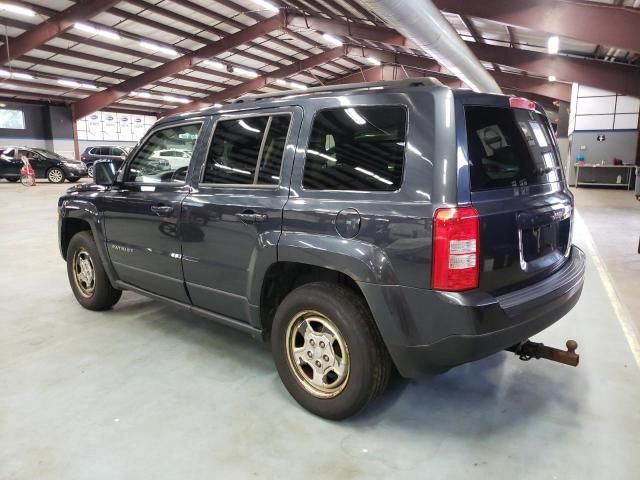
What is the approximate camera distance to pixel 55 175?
18.6 metres

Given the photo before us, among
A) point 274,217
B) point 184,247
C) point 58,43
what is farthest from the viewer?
point 58,43

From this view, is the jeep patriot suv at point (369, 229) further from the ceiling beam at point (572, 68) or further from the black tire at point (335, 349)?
the ceiling beam at point (572, 68)

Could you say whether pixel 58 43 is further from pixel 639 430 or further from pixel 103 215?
pixel 639 430

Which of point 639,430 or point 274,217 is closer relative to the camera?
point 639,430

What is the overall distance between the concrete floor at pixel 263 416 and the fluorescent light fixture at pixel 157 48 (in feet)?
51.3

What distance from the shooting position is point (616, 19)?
8555mm

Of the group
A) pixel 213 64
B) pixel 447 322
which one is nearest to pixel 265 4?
pixel 213 64

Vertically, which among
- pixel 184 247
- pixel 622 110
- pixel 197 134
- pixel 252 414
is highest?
pixel 622 110

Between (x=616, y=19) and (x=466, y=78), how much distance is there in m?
4.54

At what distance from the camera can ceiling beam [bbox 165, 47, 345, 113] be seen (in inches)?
842

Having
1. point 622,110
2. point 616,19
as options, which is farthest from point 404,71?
point 616,19

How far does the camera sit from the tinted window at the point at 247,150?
2.50 metres

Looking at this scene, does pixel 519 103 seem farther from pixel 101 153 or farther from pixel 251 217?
pixel 101 153

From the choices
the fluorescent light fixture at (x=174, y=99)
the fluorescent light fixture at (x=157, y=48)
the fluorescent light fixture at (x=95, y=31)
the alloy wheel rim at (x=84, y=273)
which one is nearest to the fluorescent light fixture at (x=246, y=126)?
the alloy wheel rim at (x=84, y=273)
